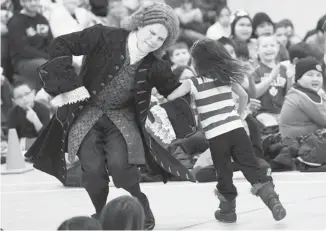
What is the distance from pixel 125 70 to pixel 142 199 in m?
0.80

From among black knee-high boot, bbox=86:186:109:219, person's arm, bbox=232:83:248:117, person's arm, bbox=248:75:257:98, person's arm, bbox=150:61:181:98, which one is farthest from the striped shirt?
person's arm, bbox=248:75:257:98

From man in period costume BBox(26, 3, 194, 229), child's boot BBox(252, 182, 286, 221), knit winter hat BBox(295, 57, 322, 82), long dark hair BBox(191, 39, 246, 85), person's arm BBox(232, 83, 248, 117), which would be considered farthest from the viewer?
knit winter hat BBox(295, 57, 322, 82)

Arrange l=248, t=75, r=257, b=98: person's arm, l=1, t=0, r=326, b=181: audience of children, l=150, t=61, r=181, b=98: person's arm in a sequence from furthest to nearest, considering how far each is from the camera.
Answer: l=1, t=0, r=326, b=181: audience of children, l=248, t=75, r=257, b=98: person's arm, l=150, t=61, r=181, b=98: person's arm

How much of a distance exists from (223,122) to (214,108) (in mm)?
120

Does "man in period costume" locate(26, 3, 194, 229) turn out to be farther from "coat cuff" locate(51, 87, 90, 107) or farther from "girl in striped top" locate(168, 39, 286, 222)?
"girl in striped top" locate(168, 39, 286, 222)

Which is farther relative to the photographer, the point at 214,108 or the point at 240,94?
the point at 240,94

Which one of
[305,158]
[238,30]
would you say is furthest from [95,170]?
[238,30]

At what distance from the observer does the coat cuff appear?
6273 mm

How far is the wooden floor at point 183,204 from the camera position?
22.2ft

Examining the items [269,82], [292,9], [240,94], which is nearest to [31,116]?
[269,82]

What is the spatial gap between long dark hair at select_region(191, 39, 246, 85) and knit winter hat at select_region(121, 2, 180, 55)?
0.48 metres

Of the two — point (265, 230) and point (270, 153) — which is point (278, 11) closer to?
point (270, 153)

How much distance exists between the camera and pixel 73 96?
6.28 m

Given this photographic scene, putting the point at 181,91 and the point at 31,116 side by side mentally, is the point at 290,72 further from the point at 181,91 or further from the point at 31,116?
the point at 181,91
